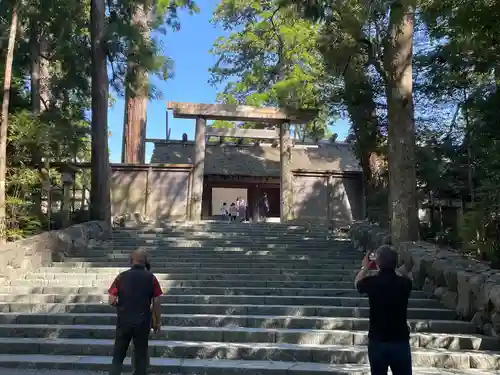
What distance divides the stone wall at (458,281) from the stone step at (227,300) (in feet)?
1.26

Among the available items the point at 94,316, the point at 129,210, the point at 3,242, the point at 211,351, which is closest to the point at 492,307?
the point at 211,351

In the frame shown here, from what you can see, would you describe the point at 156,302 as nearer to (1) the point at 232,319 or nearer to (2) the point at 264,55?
(1) the point at 232,319

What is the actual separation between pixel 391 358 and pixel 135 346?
2151 mm

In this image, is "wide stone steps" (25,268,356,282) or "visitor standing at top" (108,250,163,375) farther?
"wide stone steps" (25,268,356,282)

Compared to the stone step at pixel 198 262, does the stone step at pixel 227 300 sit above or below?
below

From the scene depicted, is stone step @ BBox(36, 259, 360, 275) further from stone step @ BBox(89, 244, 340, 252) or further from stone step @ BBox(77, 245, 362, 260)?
stone step @ BBox(89, 244, 340, 252)

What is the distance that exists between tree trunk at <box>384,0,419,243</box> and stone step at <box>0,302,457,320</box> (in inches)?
108

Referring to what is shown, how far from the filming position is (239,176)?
22625 millimetres

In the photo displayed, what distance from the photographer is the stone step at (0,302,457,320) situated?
25.3 feet

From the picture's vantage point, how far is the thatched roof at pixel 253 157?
22906 mm

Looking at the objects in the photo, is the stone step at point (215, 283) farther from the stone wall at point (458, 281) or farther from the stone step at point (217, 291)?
the stone wall at point (458, 281)

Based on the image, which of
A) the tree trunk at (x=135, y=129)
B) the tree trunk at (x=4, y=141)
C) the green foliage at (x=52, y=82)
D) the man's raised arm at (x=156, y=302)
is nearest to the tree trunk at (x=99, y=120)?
the green foliage at (x=52, y=82)

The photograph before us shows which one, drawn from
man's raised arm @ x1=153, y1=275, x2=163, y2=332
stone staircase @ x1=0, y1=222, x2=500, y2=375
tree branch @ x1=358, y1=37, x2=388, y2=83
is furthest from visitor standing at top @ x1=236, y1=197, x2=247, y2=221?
man's raised arm @ x1=153, y1=275, x2=163, y2=332

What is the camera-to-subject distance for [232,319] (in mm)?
7395
